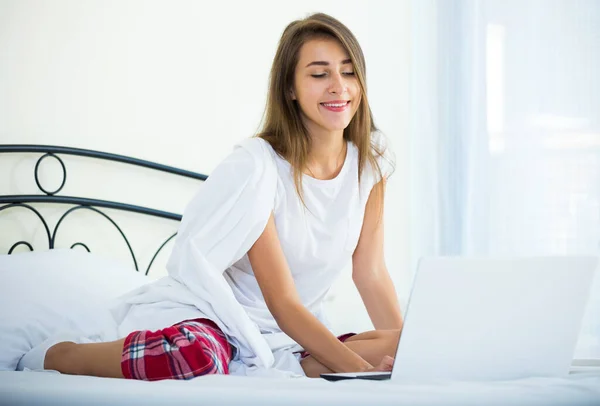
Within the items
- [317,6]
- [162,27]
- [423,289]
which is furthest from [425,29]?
[423,289]

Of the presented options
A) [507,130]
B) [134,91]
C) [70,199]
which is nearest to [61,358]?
[70,199]

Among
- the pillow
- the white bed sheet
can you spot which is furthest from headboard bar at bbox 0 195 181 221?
the white bed sheet

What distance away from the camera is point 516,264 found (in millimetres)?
1158

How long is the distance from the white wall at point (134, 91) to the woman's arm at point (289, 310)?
1063 millimetres

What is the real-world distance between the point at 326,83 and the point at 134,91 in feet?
3.45

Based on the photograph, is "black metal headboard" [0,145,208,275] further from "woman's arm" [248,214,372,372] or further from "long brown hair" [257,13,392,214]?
"woman's arm" [248,214,372,372]

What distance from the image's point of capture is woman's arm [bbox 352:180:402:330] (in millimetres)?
1849

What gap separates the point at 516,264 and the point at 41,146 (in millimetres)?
1670

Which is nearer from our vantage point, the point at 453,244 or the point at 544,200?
the point at 544,200

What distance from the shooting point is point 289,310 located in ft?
5.13

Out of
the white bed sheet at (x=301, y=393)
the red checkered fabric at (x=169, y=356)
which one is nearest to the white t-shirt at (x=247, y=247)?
the red checkered fabric at (x=169, y=356)

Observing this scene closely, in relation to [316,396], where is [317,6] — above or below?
above

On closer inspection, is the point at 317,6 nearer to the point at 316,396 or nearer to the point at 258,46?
the point at 258,46

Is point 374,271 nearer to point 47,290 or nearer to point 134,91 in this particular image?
point 47,290
